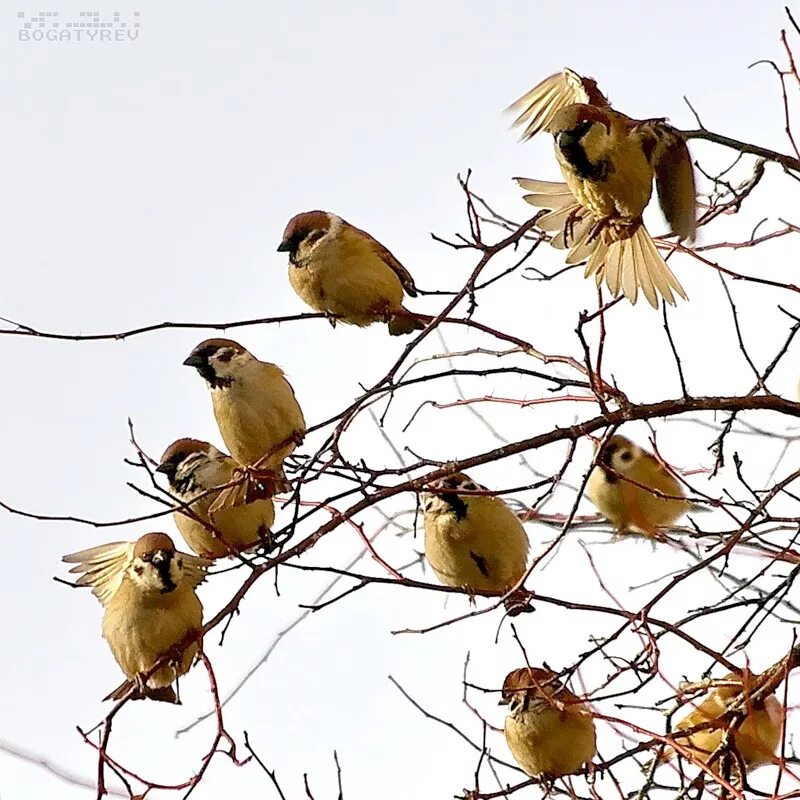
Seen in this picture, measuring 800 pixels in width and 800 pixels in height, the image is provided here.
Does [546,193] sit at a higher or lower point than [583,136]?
higher

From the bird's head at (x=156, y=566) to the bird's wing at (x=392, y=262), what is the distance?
91 centimetres

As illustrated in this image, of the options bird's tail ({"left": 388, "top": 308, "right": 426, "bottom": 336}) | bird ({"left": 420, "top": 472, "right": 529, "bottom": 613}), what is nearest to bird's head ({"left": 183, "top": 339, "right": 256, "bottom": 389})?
bird's tail ({"left": 388, "top": 308, "right": 426, "bottom": 336})

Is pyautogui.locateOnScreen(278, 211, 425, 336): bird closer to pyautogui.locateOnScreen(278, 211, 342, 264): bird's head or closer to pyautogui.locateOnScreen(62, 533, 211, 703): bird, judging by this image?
pyautogui.locateOnScreen(278, 211, 342, 264): bird's head

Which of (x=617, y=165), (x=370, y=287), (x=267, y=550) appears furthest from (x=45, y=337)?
(x=617, y=165)

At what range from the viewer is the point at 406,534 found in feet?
14.0

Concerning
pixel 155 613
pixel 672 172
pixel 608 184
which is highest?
pixel 672 172

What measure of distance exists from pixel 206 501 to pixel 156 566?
10.0 inches

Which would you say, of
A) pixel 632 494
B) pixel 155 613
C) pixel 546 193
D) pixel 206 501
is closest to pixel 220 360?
pixel 206 501

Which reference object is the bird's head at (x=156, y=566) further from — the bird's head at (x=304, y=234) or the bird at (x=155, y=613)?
the bird's head at (x=304, y=234)

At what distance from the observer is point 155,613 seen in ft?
10.5

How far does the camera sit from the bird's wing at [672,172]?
9.74 feet

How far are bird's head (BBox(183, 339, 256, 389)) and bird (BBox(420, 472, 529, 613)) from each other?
646 millimetres

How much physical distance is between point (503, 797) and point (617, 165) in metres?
1.45

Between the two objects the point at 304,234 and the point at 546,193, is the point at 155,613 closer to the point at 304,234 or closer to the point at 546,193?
the point at 304,234
